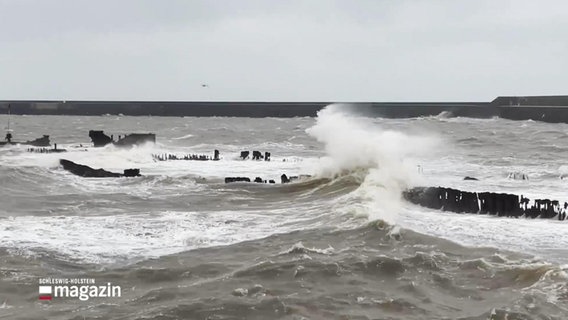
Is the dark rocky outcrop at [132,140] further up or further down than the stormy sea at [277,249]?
further up

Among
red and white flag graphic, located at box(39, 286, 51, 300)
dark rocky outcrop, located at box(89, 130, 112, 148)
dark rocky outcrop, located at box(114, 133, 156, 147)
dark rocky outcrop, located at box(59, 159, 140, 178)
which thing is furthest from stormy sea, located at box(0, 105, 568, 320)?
dark rocky outcrop, located at box(89, 130, 112, 148)

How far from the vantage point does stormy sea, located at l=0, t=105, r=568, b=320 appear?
9312mm

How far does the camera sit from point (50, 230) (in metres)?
14.7

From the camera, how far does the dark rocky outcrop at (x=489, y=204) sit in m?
17.4

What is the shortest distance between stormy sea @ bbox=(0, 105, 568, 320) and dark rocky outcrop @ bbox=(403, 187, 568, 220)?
1.70ft

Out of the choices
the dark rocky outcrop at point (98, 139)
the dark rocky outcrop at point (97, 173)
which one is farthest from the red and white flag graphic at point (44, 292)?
the dark rocky outcrop at point (98, 139)

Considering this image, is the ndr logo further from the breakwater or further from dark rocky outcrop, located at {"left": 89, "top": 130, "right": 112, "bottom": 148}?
the breakwater

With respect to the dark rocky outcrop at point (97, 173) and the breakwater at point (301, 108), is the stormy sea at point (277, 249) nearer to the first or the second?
the dark rocky outcrop at point (97, 173)

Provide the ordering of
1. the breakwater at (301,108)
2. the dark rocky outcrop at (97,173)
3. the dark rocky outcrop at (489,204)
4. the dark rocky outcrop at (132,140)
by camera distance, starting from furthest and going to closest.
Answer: the breakwater at (301,108) < the dark rocky outcrop at (132,140) < the dark rocky outcrop at (97,173) < the dark rocky outcrop at (489,204)

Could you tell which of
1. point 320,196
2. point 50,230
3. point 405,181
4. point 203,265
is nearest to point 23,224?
point 50,230

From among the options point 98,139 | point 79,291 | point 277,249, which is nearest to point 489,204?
point 277,249

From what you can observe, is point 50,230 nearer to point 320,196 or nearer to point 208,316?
point 208,316

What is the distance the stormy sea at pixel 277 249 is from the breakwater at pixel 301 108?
76.9 meters

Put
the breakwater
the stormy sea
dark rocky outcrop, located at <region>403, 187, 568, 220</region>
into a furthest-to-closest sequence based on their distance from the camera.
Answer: the breakwater
dark rocky outcrop, located at <region>403, 187, 568, 220</region>
the stormy sea
